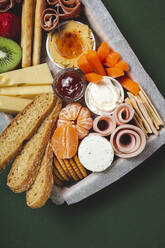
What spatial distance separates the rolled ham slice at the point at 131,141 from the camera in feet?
5.73

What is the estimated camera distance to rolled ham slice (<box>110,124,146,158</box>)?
1.75 m

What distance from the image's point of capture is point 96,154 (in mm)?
1810

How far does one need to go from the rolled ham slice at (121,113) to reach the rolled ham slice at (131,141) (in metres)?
0.04

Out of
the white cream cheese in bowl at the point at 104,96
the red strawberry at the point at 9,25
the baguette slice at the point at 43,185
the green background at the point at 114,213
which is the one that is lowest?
the green background at the point at 114,213

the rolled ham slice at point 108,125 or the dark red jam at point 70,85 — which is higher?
the dark red jam at point 70,85

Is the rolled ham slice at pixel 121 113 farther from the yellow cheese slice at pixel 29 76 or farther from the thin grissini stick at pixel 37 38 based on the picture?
the thin grissini stick at pixel 37 38

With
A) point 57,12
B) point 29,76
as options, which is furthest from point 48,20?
point 29,76

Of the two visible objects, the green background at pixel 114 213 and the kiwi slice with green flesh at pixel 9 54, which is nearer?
the kiwi slice with green flesh at pixel 9 54

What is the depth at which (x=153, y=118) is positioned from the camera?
185 centimetres

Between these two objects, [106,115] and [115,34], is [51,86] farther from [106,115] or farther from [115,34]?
[115,34]

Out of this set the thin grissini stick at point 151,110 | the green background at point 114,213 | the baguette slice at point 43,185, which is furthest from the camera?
the green background at point 114,213

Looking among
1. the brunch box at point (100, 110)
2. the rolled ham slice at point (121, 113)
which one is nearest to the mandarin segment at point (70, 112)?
the brunch box at point (100, 110)

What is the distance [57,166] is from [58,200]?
0.84ft

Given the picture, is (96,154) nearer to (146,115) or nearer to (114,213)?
(146,115)
